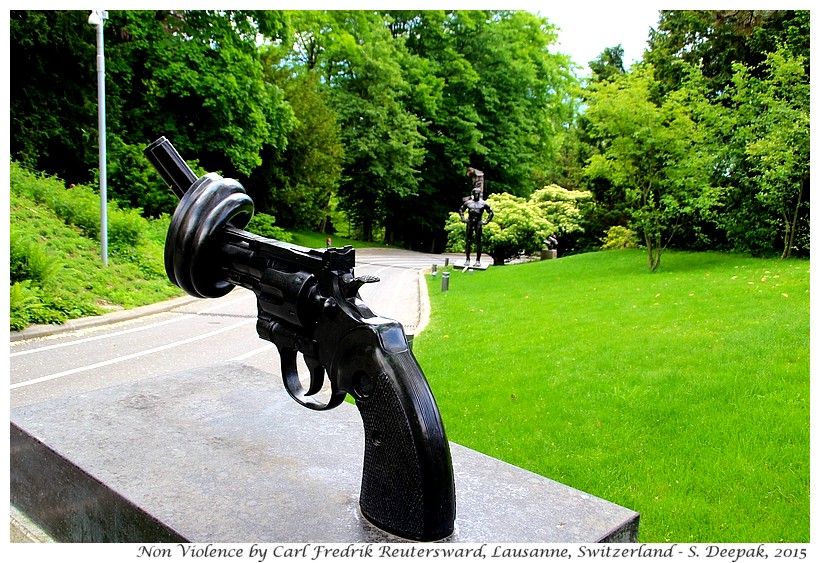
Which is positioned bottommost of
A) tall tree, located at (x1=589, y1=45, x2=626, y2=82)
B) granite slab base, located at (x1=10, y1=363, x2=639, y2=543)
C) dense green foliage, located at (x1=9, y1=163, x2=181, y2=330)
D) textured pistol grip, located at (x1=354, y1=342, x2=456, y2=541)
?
dense green foliage, located at (x1=9, y1=163, x2=181, y2=330)

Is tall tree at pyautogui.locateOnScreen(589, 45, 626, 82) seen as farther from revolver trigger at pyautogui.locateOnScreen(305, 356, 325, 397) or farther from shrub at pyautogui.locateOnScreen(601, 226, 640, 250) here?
revolver trigger at pyautogui.locateOnScreen(305, 356, 325, 397)

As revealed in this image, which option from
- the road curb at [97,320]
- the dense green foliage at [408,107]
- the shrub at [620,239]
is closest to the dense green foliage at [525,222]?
the dense green foliage at [408,107]

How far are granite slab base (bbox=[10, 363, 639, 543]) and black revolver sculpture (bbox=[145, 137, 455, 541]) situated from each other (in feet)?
0.56

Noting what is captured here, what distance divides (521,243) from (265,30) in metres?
10.9

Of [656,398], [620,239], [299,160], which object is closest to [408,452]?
[656,398]

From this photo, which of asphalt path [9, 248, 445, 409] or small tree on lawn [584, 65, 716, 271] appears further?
small tree on lawn [584, 65, 716, 271]

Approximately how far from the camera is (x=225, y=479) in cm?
273

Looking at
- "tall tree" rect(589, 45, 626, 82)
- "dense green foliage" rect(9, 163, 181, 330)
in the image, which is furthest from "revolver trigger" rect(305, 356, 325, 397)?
"tall tree" rect(589, 45, 626, 82)

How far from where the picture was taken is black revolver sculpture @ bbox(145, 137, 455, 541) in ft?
7.37

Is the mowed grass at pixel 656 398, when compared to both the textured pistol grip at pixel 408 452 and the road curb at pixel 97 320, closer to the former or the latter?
the textured pistol grip at pixel 408 452

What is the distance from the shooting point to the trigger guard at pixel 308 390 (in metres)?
2.50

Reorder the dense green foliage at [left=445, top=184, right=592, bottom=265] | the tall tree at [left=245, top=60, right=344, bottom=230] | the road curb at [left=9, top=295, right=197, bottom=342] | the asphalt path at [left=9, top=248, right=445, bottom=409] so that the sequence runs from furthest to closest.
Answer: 1. the tall tree at [left=245, top=60, right=344, bottom=230]
2. the dense green foliage at [left=445, top=184, right=592, bottom=265]
3. the road curb at [left=9, top=295, right=197, bottom=342]
4. the asphalt path at [left=9, top=248, right=445, bottom=409]

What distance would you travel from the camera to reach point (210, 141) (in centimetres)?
1962

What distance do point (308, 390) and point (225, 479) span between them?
0.53 meters
